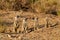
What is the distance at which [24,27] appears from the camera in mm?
9578

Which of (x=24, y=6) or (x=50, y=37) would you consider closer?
(x=50, y=37)

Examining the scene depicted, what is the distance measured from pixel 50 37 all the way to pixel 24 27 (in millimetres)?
1249

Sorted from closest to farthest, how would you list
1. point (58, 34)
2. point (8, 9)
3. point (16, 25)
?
point (58, 34), point (16, 25), point (8, 9)

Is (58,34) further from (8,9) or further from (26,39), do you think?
(8,9)

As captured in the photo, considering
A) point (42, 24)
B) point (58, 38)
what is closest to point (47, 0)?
point (42, 24)

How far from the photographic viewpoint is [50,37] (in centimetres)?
880

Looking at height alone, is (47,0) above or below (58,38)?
above

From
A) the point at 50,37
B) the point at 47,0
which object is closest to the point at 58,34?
the point at 50,37

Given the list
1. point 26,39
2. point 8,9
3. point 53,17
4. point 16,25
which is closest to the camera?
point 26,39

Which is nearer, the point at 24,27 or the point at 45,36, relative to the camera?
the point at 45,36

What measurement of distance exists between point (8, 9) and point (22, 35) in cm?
443

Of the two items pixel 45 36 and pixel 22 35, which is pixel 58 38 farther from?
pixel 22 35

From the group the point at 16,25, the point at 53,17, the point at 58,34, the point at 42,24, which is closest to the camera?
the point at 58,34

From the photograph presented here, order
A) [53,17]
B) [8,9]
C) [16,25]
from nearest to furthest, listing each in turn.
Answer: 1. [16,25]
2. [53,17]
3. [8,9]
